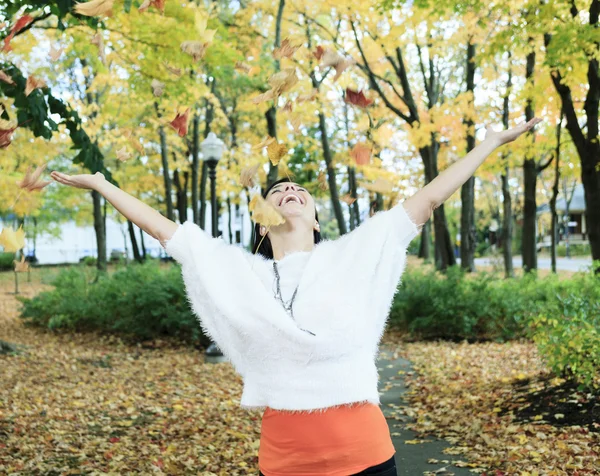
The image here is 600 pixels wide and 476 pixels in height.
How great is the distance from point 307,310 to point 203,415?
5.43 m

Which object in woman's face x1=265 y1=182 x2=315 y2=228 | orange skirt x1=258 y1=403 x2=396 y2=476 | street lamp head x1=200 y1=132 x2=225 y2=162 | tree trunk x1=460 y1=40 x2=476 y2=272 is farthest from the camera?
tree trunk x1=460 y1=40 x2=476 y2=272

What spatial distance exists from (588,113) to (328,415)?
996 centimetres

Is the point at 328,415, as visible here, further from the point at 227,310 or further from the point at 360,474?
the point at 227,310

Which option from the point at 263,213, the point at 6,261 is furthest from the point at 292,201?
the point at 6,261

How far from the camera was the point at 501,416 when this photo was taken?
625cm

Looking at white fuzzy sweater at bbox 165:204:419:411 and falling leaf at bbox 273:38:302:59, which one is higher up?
falling leaf at bbox 273:38:302:59

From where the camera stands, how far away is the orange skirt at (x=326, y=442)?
6.72 feet

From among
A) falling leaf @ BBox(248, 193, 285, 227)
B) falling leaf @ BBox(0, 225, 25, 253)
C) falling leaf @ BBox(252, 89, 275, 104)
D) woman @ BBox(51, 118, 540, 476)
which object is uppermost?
falling leaf @ BBox(252, 89, 275, 104)

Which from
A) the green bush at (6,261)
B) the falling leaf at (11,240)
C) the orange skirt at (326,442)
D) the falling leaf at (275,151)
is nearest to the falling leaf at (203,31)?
the falling leaf at (275,151)

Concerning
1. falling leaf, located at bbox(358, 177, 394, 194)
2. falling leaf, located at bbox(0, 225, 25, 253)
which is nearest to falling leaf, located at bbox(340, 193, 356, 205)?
falling leaf, located at bbox(358, 177, 394, 194)

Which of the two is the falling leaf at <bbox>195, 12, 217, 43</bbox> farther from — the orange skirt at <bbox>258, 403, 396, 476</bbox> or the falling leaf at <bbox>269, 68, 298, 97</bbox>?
the orange skirt at <bbox>258, 403, 396, 476</bbox>

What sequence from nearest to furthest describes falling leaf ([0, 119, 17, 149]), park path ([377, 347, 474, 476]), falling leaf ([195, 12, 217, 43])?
falling leaf ([195, 12, 217, 43])
falling leaf ([0, 119, 17, 149])
park path ([377, 347, 474, 476])

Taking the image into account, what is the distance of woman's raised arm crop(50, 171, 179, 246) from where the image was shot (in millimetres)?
2355

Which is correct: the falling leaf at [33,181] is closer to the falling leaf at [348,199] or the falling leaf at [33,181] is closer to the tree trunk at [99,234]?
the falling leaf at [348,199]
